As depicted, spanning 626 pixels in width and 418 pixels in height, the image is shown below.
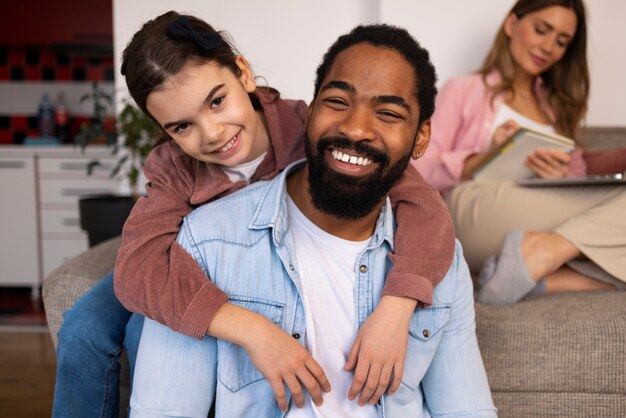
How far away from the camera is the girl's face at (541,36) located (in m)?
2.42

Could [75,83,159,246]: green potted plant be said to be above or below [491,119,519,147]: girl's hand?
below

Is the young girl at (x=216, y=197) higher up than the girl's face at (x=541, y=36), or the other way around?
the girl's face at (x=541, y=36)

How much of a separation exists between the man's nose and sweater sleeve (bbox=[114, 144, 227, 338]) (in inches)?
13.9

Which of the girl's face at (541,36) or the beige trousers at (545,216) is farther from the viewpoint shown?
the girl's face at (541,36)

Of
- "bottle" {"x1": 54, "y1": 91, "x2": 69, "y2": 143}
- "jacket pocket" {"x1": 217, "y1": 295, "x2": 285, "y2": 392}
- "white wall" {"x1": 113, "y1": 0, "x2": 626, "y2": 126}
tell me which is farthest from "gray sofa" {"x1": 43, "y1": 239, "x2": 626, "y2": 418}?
Answer: "bottle" {"x1": 54, "y1": 91, "x2": 69, "y2": 143}

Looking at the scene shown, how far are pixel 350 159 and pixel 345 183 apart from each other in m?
0.04

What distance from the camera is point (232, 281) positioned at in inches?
46.5

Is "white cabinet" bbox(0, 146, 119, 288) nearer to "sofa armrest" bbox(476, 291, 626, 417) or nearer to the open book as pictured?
the open book

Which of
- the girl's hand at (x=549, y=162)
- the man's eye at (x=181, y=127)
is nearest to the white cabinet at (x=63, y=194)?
the girl's hand at (x=549, y=162)

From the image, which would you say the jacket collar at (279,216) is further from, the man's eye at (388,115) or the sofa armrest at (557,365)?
the sofa armrest at (557,365)

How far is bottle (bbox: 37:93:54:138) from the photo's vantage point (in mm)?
4707

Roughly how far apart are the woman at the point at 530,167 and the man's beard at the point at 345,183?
696 mm

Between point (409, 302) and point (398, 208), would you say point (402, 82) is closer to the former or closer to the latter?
point (398, 208)

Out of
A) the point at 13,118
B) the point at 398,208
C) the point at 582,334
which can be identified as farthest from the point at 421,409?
the point at 13,118
